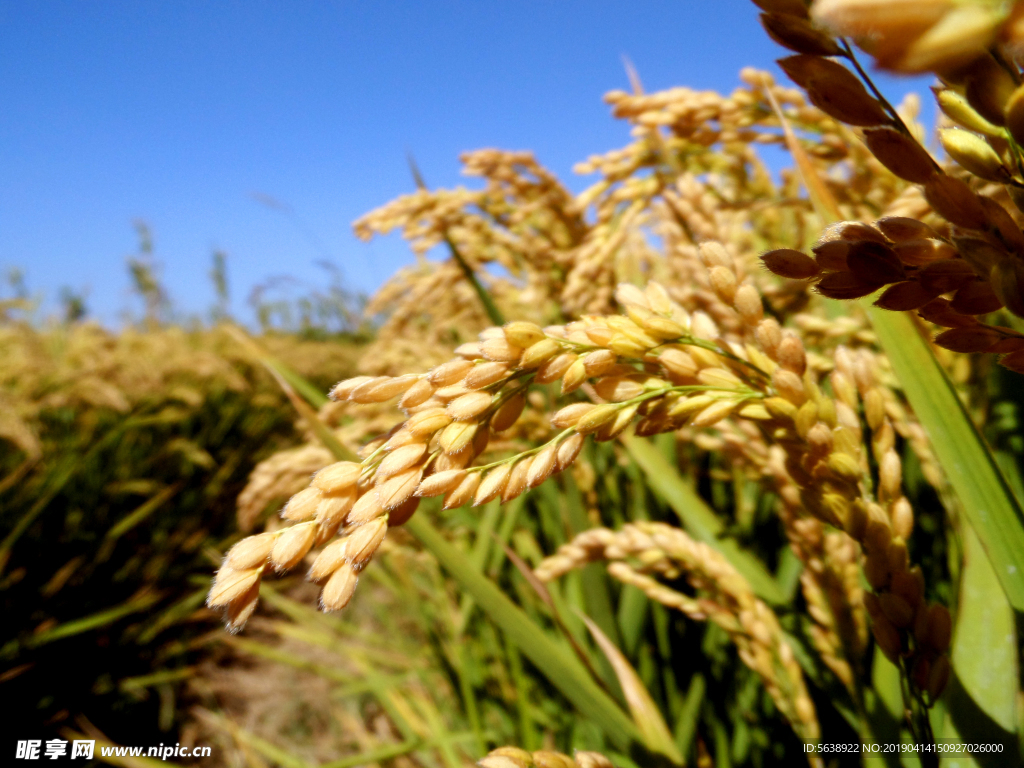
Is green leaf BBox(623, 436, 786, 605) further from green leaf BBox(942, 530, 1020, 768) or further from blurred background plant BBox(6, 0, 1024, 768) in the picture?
green leaf BBox(942, 530, 1020, 768)

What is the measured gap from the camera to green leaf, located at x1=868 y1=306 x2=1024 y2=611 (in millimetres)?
454

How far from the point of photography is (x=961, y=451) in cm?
49

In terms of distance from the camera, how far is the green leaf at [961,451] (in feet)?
1.49

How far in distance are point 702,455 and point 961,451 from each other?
1.10 m

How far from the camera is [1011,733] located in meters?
0.50

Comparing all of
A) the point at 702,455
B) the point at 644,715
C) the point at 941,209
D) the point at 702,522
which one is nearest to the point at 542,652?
the point at 644,715

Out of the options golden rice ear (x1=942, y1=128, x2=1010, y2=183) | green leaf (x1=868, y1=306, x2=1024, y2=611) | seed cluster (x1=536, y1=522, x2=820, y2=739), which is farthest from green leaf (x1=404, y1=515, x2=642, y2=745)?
golden rice ear (x1=942, y1=128, x2=1010, y2=183)

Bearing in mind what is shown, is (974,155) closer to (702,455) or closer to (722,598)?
(722,598)

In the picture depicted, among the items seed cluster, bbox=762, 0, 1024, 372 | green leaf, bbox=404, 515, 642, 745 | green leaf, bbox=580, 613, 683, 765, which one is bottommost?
green leaf, bbox=580, 613, 683, 765

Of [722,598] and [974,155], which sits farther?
[722,598]

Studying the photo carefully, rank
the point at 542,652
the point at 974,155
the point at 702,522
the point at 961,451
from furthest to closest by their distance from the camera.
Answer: the point at 702,522 → the point at 542,652 → the point at 961,451 → the point at 974,155

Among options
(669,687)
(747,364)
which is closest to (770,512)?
(669,687)

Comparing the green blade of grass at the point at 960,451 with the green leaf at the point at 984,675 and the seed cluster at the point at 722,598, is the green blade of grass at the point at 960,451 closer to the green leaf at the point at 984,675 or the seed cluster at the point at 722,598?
the green leaf at the point at 984,675

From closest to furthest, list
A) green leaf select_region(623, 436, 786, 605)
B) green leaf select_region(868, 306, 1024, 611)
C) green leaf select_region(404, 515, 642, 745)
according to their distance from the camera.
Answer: green leaf select_region(868, 306, 1024, 611)
green leaf select_region(404, 515, 642, 745)
green leaf select_region(623, 436, 786, 605)
